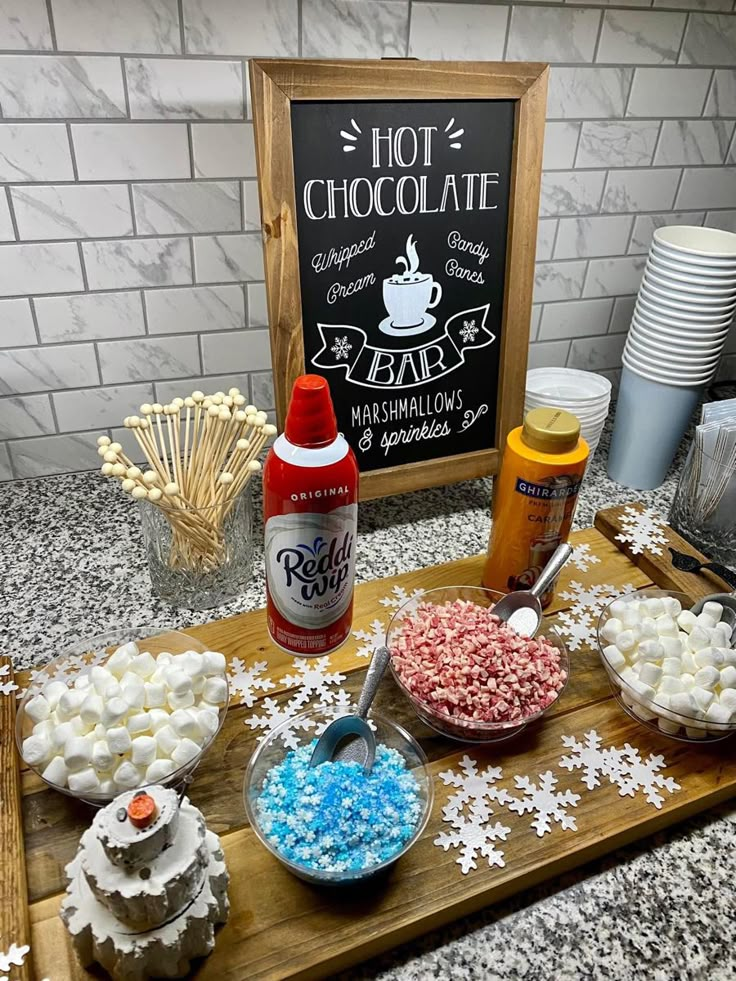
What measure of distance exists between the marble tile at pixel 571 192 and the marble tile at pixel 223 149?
0.55m

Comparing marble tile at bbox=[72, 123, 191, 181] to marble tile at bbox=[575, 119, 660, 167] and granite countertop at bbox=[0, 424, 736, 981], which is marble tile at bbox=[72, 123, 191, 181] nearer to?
granite countertop at bbox=[0, 424, 736, 981]

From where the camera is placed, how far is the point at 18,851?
2.27ft

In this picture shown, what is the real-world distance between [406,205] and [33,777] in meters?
0.84

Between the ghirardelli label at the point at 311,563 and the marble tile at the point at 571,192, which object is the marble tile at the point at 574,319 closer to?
the marble tile at the point at 571,192

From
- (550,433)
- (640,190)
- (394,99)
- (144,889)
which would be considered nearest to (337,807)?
(144,889)

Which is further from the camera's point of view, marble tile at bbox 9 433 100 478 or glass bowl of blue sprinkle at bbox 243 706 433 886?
marble tile at bbox 9 433 100 478

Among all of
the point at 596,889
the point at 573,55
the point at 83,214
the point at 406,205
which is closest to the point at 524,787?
the point at 596,889

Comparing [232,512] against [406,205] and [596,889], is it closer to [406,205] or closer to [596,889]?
[406,205]

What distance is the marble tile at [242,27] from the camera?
1.08 m

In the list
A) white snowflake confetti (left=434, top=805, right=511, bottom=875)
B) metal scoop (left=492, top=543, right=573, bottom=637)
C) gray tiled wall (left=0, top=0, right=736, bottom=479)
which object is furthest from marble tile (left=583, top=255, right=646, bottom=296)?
white snowflake confetti (left=434, top=805, right=511, bottom=875)

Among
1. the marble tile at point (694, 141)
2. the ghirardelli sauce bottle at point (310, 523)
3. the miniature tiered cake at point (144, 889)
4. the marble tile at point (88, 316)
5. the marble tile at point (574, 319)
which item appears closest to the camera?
the miniature tiered cake at point (144, 889)

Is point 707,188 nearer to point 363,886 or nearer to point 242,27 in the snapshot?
point 242,27

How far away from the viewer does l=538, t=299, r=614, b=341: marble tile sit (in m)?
1.55

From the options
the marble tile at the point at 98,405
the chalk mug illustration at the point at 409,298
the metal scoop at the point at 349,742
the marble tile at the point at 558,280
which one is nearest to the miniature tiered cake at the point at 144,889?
the metal scoop at the point at 349,742
